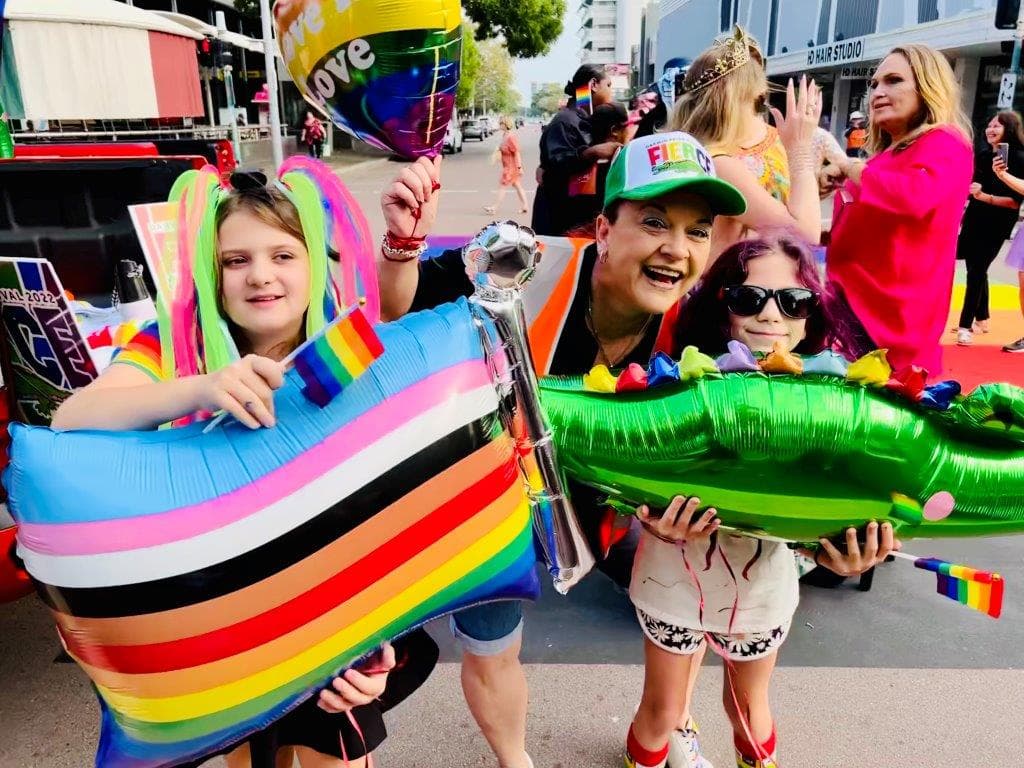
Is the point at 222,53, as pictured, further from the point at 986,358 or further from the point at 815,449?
the point at 815,449

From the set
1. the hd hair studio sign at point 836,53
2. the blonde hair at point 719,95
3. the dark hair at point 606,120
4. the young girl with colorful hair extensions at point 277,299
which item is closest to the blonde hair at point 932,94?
the blonde hair at point 719,95

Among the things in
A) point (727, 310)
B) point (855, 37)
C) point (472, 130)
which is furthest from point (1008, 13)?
point (472, 130)

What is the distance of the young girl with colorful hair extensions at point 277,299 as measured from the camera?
4.33 ft

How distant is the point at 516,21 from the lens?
32.7m

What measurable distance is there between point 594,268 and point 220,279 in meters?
0.85

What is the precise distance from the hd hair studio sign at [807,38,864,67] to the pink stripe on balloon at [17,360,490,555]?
2627 cm

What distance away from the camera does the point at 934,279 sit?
244 cm

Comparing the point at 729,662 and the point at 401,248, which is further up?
the point at 401,248

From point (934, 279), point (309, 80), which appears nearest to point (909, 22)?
point (934, 279)

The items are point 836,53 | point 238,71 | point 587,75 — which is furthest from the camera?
point 238,71

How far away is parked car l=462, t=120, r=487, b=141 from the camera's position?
43.2 m

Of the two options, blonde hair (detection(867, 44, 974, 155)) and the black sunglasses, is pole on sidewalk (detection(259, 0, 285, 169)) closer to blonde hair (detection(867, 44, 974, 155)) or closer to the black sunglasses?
blonde hair (detection(867, 44, 974, 155))

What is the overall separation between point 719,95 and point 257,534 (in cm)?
199

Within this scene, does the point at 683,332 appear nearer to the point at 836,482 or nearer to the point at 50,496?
the point at 836,482
